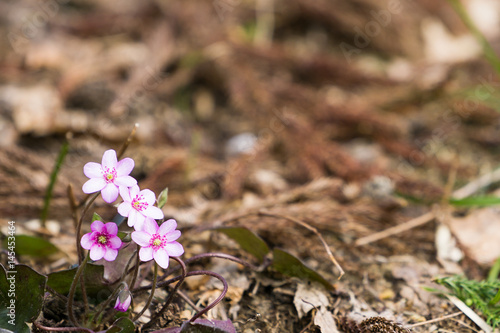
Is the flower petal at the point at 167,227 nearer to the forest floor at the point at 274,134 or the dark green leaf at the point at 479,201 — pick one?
the forest floor at the point at 274,134

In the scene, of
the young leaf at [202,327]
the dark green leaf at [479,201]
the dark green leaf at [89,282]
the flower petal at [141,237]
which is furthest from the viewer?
the dark green leaf at [479,201]

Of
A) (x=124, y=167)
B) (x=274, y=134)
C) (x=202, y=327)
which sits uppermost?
(x=274, y=134)

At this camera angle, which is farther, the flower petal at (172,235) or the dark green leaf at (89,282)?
the dark green leaf at (89,282)

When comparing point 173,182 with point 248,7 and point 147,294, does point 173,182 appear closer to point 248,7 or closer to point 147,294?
point 147,294

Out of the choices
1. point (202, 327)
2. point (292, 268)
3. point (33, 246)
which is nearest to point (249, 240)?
point (292, 268)

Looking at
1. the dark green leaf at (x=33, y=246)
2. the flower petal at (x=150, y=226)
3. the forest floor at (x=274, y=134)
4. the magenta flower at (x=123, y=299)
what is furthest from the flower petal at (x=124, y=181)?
the dark green leaf at (x=33, y=246)

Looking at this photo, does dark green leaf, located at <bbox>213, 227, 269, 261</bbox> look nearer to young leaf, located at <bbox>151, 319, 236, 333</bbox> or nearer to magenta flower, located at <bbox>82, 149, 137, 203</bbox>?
young leaf, located at <bbox>151, 319, 236, 333</bbox>

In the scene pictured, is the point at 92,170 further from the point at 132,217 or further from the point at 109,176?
the point at 132,217
